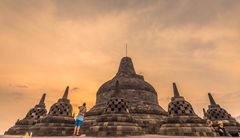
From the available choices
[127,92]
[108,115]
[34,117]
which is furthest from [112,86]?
[34,117]

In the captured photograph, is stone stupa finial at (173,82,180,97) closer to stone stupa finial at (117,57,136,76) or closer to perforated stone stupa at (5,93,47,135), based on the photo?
stone stupa finial at (117,57,136,76)

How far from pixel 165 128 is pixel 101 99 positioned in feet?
39.8

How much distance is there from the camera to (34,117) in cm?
2042

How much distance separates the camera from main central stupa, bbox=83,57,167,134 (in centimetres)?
1781

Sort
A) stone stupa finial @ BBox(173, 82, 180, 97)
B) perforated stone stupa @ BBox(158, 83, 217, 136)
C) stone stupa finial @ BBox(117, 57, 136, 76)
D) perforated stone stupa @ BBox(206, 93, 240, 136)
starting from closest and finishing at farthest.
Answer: perforated stone stupa @ BBox(158, 83, 217, 136) → perforated stone stupa @ BBox(206, 93, 240, 136) → stone stupa finial @ BBox(173, 82, 180, 97) → stone stupa finial @ BBox(117, 57, 136, 76)

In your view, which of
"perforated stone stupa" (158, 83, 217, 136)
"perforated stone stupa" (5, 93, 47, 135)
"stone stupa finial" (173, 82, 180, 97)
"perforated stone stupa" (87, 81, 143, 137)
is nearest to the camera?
"perforated stone stupa" (87, 81, 143, 137)

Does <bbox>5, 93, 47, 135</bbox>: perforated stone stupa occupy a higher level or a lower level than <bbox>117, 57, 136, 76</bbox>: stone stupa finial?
lower

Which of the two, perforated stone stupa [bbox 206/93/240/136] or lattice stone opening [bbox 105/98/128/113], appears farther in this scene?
perforated stone stupa [bbox 206/93/240/136]

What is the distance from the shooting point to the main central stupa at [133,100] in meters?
17.8

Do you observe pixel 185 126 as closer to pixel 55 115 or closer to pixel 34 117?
pixel 55 115

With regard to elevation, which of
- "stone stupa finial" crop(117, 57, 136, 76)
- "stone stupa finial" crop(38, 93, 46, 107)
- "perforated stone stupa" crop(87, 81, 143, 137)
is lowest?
"perforated stone stupa" crop(87, 81, 143, 137)

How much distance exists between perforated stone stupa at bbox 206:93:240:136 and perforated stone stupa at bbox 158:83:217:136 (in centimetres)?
450

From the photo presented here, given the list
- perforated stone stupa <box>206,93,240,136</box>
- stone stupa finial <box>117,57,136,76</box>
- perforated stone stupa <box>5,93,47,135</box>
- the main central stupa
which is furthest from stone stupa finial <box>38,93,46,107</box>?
perforated stone stupa <box>206,93,240,136</box>

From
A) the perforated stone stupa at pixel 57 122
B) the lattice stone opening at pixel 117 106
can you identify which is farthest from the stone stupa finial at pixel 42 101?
the lattice stone opening at pixel 117 106
